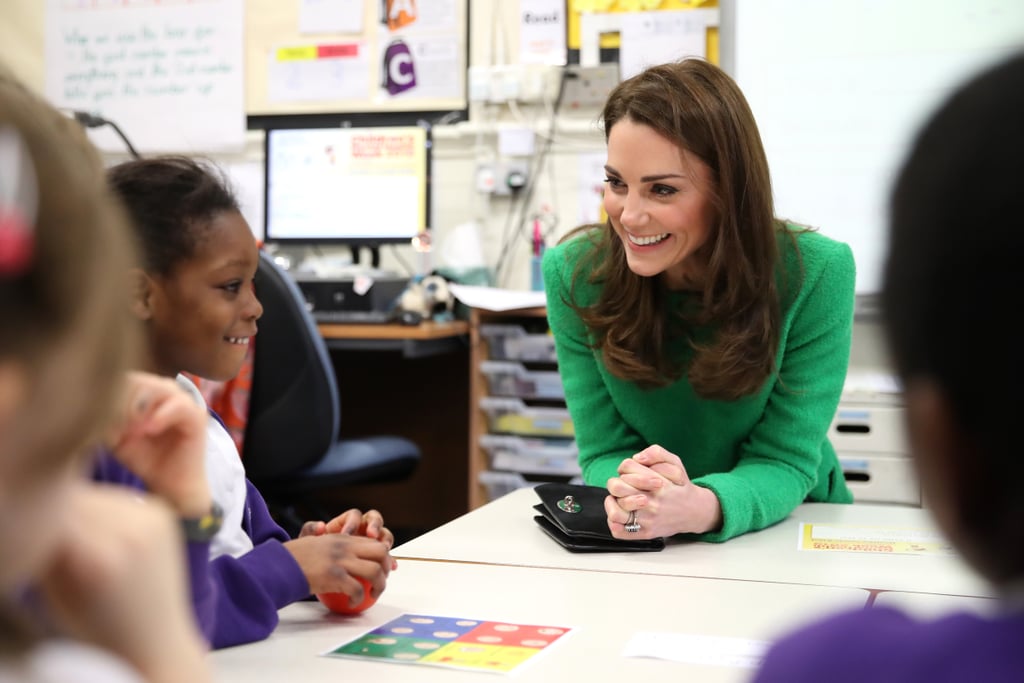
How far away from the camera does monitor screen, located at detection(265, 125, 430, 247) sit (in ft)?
11.0

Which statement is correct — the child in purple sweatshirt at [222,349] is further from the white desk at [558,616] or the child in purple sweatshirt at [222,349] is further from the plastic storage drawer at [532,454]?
the plastic storage drawer at [532,454]

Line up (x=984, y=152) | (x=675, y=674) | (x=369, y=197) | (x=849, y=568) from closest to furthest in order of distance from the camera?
(x=984, y=152) < (x=675, y=674) < (x=849, y=568) < (x=369, y=197)

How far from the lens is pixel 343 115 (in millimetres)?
3578

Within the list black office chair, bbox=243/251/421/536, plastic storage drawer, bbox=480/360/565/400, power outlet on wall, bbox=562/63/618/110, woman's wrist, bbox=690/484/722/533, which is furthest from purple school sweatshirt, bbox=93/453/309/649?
power outlet on wall, bbox=562/63/618/110

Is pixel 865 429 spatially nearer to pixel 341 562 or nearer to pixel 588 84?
pixel 588 84

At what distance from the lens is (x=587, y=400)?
1.66 m

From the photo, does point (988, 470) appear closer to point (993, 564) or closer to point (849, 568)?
point (993, 564)

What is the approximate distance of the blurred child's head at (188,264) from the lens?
1.06 m

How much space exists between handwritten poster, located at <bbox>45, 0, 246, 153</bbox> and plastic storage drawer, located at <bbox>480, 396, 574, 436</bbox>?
1370 millimetres

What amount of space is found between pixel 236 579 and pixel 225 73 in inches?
121

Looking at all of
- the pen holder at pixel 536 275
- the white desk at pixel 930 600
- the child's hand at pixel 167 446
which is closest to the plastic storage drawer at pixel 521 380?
the pen holder at pixel 536 275

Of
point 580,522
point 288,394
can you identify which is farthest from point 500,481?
point 580,522

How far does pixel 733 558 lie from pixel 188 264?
0.66 meters

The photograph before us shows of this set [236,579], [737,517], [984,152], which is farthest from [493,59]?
[984,152]
